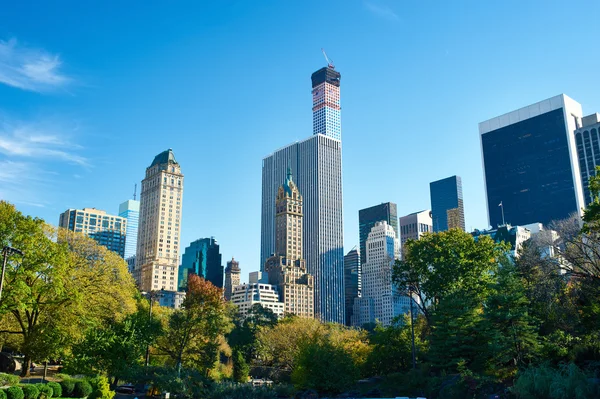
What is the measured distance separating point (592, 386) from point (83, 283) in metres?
37.3

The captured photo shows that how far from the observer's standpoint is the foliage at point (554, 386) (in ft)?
85.5

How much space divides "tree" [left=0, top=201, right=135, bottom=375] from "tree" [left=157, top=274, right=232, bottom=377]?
18.3ft

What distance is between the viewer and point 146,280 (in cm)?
19512

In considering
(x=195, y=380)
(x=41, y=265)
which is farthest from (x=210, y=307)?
(x=41, y=265)

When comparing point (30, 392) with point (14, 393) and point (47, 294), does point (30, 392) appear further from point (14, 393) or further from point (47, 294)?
point (47, 294)

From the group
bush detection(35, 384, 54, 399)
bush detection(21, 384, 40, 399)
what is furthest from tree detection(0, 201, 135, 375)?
bush detection(21, 384, 40, 399)

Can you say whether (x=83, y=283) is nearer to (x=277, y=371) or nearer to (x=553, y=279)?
(x=277, y=371)

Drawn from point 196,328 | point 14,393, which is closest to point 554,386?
point 14,393

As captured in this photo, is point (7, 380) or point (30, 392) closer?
point (30, 392)

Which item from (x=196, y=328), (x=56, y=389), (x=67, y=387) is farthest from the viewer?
(x=196, y=328)

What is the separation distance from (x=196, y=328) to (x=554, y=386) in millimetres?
34326

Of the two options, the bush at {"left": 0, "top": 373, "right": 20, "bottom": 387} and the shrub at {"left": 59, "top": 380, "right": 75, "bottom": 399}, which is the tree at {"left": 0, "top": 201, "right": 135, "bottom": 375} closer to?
the bush at {"left": 0, "top": 373, "right": 20, "bottom": 387}

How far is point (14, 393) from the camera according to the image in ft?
102

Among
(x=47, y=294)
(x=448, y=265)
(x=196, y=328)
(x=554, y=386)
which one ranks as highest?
(x=448, y=265)
